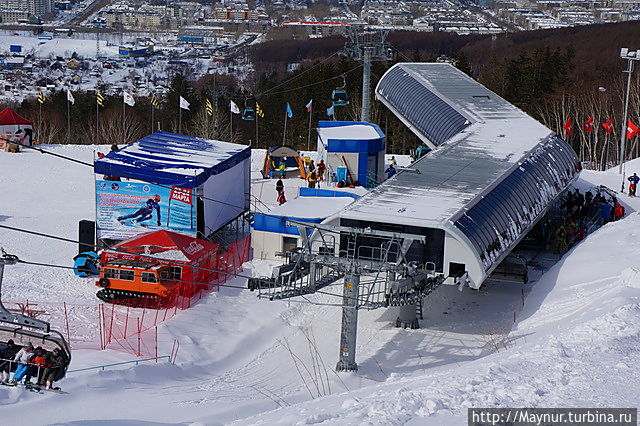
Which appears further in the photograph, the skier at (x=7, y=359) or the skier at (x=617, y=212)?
the skier at (x=617, y=212)

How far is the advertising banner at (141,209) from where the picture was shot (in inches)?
1046

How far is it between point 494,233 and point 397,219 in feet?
9.08

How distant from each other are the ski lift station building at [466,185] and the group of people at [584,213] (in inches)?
35.9

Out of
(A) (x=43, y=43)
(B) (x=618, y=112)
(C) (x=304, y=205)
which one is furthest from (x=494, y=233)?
(A) (x=43, y=43)

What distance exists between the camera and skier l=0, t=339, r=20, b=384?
54.2ft

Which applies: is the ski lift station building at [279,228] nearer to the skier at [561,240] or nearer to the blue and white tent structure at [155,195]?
the blue and white tent structure at [155,195]

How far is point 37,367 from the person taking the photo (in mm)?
16375

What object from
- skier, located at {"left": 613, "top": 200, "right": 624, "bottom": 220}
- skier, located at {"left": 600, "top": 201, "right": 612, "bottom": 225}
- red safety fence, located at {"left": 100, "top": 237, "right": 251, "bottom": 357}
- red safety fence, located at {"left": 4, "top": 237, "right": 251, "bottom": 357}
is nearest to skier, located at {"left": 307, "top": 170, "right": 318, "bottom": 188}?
red safety fence, located at {"left": 100, "top": 237, "right": 251, "bottom": 357}

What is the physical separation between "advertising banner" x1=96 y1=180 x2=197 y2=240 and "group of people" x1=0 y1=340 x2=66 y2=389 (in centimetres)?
1035

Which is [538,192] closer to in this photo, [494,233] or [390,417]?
[494,233]

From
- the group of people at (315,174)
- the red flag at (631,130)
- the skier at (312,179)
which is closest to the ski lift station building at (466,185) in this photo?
the group of people at (315,174)

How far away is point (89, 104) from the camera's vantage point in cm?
7256

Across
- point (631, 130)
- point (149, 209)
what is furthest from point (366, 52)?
point (149, 209)

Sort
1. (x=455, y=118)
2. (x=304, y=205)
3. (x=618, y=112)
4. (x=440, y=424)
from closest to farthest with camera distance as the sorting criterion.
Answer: (x=440, y=424) → (x=304, y=205) → (x=455, y=118) → (x=618, y=112)
